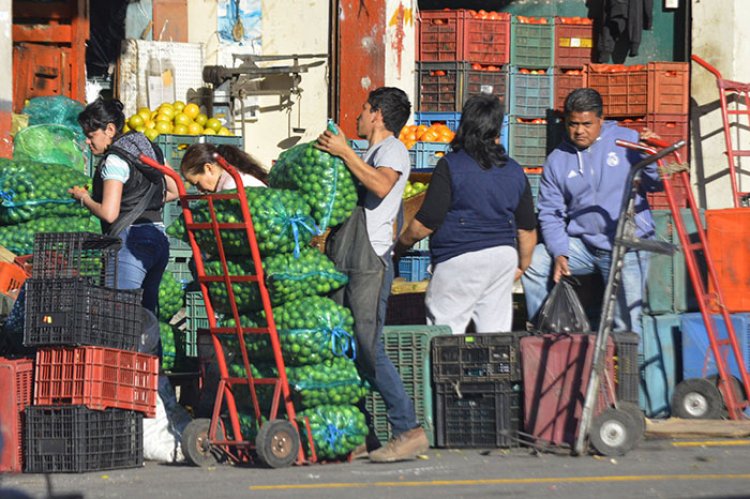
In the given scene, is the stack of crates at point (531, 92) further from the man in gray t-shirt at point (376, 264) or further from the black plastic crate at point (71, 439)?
the black plastic crate at point (71, 439)

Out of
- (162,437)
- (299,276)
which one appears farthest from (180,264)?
(299,276)

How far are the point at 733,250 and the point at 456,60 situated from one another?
6458 mm

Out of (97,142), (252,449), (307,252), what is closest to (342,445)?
(252,449)

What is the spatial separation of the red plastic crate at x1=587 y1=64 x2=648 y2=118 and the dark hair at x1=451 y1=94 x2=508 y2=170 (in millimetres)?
6977

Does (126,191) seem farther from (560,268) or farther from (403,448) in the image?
(560,268)

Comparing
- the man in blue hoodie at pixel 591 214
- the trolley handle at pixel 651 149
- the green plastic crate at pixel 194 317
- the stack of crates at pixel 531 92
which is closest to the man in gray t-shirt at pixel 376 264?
the trolley handle at pixel 651 149

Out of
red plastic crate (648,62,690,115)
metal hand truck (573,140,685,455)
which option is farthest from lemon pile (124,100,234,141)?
metal hand truck (573,140,685,455)

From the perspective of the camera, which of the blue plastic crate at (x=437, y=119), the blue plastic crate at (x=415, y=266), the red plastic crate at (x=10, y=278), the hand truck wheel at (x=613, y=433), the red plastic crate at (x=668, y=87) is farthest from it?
the blue plastic crate at (x=437, y=119)

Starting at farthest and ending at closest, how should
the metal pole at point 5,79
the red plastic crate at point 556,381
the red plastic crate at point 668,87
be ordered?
the red plastic crate at point 668,87, the metal pole at point 5,79, the red plastic crate at point 556,381

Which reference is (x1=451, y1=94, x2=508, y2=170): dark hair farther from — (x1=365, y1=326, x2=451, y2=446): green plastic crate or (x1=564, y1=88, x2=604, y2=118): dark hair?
(x1=365, y1=326, x2=451, y2=446): green plastic crate

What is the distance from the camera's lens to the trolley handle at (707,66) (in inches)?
562

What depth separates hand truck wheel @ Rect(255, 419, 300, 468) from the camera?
761 centimetres

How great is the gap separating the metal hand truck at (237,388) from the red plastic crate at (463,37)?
7975mm

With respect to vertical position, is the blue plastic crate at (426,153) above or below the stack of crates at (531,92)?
below
